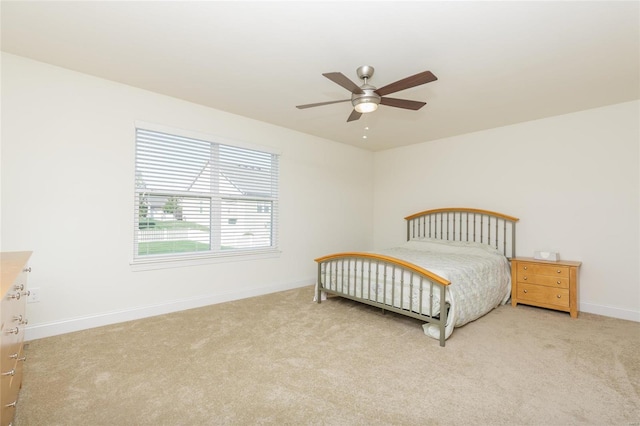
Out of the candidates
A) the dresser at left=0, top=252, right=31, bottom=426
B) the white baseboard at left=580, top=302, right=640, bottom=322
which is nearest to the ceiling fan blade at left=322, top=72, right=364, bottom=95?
the dresser at left=0, top=252, right=31, bottom=426

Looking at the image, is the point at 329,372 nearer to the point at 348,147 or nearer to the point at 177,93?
the point at 177,93

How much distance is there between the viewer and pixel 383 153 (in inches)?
231

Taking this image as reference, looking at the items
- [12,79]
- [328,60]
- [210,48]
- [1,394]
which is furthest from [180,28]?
[1,394]

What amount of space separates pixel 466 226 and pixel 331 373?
348cm

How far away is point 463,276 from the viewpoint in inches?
122

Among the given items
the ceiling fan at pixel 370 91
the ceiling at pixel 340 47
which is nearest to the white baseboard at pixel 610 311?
the ceiling at pixel 340 47

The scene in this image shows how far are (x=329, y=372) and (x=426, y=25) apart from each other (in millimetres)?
2576

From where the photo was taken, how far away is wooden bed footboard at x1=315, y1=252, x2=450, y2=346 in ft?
9.18

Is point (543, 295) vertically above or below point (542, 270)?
below

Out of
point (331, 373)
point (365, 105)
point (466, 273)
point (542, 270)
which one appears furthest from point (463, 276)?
point (365, 105)

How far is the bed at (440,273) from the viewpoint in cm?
282

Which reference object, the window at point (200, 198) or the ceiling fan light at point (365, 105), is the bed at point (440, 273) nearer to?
the window at point (200, 198)

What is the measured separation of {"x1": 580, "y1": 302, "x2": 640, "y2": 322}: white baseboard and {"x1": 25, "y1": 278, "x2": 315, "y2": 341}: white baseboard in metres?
4.00

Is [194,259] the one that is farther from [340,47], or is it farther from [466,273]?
[466,273]
